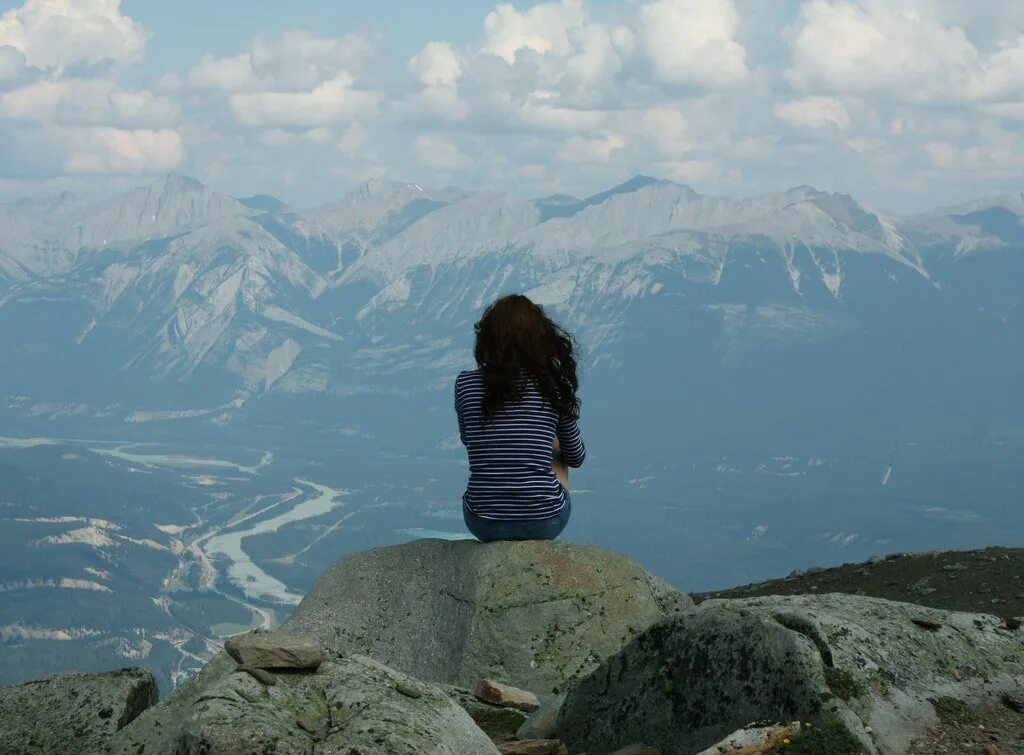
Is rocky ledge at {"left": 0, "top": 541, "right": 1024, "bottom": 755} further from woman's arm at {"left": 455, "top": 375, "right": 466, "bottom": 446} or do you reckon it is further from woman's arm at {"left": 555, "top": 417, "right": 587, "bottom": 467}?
woman's arm at {"left": 455, "top": 375, "right": 466, "bottom": 446}

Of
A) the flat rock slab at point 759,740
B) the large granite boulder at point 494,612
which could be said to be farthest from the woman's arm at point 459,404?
the flat rock slab at point 759,740

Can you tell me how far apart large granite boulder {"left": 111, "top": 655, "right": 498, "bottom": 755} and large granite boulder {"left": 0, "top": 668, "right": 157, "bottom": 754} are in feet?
7.03

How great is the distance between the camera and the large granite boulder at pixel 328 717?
672 cm

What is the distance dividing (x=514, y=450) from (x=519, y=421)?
28 cm

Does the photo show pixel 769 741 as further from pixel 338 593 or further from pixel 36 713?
pixel 338 593

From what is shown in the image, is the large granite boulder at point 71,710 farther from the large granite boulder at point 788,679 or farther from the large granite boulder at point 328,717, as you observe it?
the large granite boulder at point 788,679

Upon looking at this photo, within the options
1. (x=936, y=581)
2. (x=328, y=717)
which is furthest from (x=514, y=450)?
(x=936, y=581)

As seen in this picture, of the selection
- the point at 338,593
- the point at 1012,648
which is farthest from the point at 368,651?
the point at 1012,648

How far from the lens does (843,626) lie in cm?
865

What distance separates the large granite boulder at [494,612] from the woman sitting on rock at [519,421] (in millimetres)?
281

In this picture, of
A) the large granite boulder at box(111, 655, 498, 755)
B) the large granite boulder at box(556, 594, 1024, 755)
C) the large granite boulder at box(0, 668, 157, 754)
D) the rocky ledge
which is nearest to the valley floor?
the large granite boulder at box(556, 594, 1024, 755)

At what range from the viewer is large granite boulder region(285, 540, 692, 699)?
1226cm

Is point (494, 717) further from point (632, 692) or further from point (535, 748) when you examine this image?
point (632, 692)

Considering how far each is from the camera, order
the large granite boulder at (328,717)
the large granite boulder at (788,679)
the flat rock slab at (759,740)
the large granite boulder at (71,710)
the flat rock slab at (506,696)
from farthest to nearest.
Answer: the flat rock slab at (506,696), the large granite boulder at (71,710), the large granite boulder at (788,679), the flat rock slab at (759,740), the large granite boulder at (328,717)
